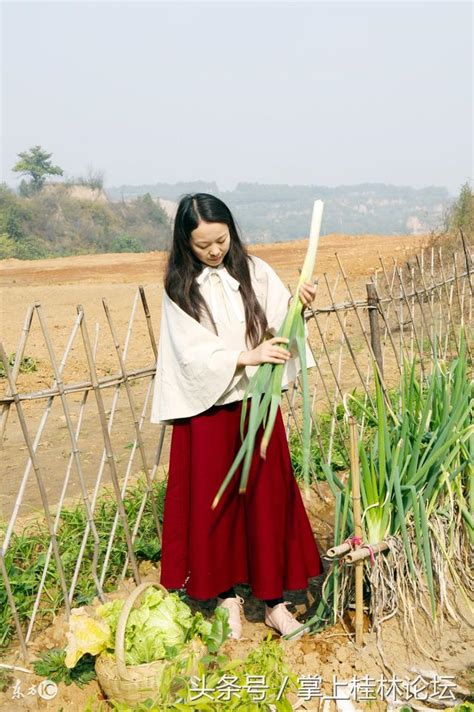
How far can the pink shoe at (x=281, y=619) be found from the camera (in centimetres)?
255

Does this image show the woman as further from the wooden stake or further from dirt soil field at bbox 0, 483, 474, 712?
the wooden stake

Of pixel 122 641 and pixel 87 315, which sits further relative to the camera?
pixel 87 315

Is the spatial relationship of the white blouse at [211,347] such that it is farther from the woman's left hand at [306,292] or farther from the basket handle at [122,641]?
the basket handle at [122,641]

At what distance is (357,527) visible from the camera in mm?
2256

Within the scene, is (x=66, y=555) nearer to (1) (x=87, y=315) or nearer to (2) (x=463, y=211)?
(1) (x=87, y=315)

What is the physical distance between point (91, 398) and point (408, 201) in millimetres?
104396

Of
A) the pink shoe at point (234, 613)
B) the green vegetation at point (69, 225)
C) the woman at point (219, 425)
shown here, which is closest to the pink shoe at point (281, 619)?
the woman at point (219, 425)

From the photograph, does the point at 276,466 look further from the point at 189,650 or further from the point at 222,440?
the point at 189,650

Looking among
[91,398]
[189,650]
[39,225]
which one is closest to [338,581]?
[189,650]

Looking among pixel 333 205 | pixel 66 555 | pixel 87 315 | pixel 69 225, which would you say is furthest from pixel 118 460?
pixel 333 205

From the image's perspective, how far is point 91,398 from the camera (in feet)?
21.5

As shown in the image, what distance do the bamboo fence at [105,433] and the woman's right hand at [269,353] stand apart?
1.01 ft

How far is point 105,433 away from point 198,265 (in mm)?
707

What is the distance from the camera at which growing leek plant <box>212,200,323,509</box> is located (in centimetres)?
217
